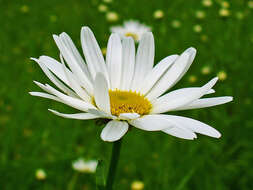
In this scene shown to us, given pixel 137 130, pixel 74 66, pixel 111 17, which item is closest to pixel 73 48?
pixel 74 66

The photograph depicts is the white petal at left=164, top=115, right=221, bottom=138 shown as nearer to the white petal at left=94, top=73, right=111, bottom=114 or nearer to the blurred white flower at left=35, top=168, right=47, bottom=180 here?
the white petal at left=94, top=73, right=111, bottom=114

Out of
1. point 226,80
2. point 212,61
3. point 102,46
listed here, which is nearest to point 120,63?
point 226,80

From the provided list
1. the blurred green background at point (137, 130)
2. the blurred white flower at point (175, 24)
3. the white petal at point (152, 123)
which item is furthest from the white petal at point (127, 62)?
the blurred white flower at point (175, 24)

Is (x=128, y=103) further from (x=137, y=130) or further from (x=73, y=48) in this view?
(x=137, y=130)

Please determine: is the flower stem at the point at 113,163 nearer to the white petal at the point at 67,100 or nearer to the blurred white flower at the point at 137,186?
the white petal at the point at 67,100

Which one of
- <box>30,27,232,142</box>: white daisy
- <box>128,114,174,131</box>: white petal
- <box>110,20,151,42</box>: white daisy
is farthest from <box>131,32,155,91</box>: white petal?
<box>110,20,151,42</box>: white daisy

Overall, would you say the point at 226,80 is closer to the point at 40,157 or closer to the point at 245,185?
the point at 245,185
